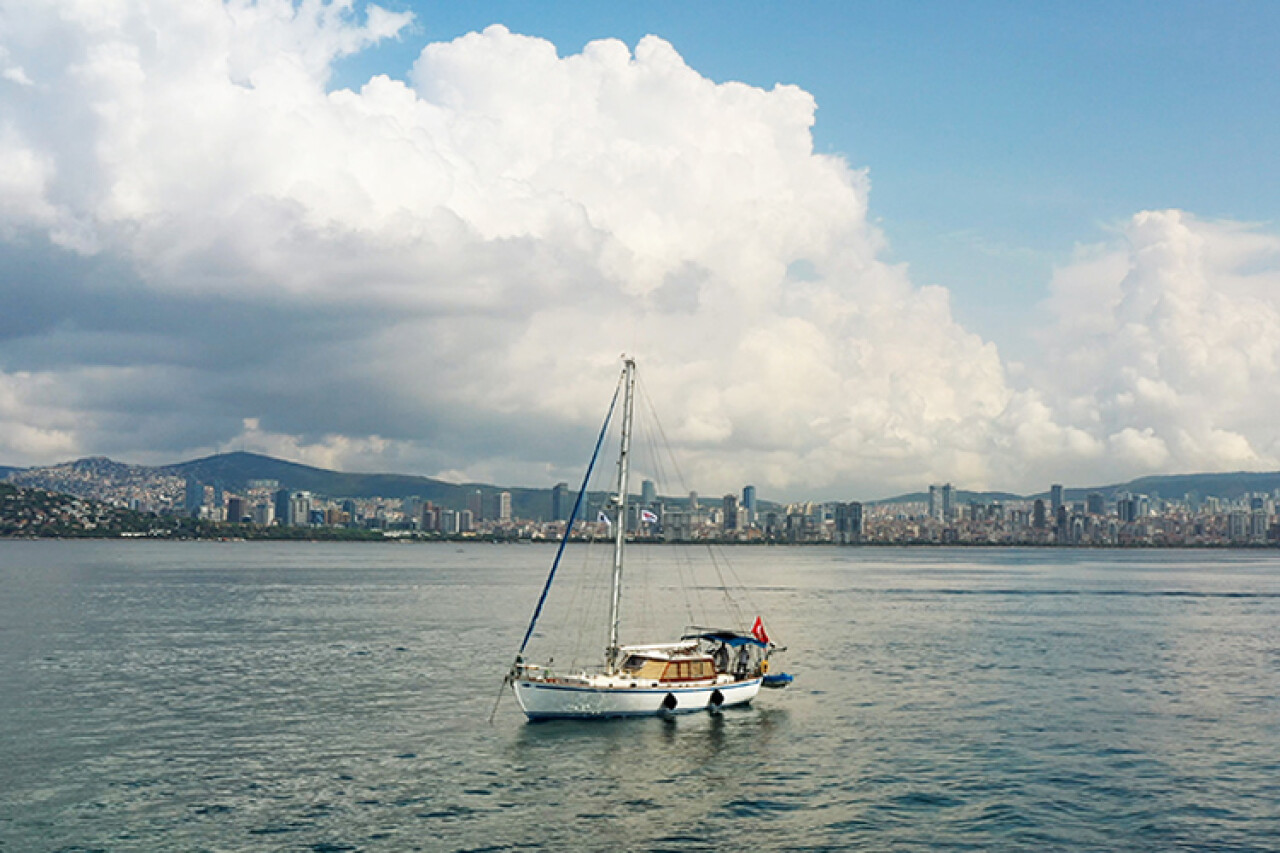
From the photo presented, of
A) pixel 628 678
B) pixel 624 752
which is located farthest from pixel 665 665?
pixel 624 752

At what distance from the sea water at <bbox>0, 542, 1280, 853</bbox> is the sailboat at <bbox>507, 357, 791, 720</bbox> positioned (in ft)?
4.09

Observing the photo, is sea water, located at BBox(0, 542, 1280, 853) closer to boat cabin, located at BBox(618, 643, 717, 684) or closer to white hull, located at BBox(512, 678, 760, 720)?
white hull, located at BBox(512, 678, 760, 720)

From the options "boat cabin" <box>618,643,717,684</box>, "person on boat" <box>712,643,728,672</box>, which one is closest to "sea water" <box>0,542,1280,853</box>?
"boat cabin" <box>618,643,717,684</box>

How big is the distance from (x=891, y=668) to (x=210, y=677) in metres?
49.3

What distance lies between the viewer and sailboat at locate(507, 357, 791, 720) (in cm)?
5931

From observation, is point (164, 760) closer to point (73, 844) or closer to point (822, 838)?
point (73, 844)

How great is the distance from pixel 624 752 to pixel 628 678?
8.20 meters

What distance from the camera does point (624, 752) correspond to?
53.4 m

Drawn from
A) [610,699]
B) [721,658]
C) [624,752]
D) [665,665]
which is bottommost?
[624,752]

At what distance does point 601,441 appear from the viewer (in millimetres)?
67688

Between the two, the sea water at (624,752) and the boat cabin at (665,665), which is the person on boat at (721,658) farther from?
the sea water at (624,752)

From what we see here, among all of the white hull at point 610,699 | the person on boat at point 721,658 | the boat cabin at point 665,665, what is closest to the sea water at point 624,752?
the white hull at point 610,699

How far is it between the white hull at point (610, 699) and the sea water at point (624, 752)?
33.3 inches

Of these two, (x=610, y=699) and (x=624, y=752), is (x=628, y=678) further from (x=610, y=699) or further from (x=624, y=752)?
(x=624, y=752)
